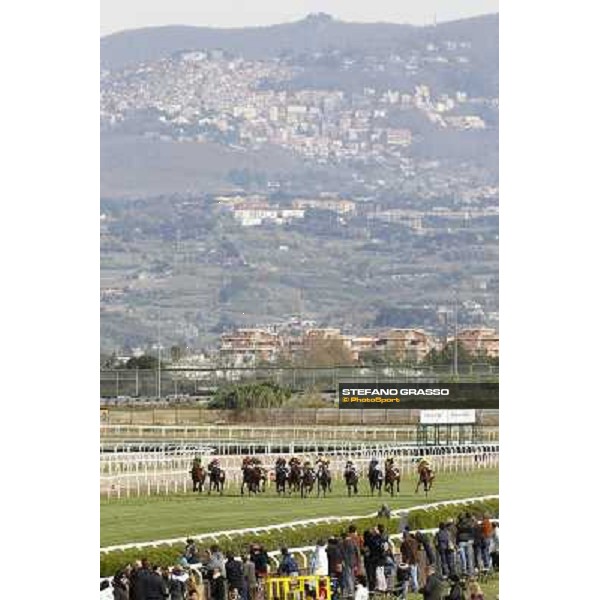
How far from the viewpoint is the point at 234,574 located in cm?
1741

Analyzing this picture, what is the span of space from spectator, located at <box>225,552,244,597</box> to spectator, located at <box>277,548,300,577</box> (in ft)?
1.16

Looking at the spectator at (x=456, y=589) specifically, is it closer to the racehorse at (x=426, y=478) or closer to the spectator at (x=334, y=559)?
the spectator at (x=334, y=559)

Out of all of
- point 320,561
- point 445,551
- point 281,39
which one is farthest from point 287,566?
point 281,39

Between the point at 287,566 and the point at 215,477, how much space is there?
573 centimetres

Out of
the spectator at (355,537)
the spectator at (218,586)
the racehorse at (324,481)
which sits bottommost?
the spectator at (218,586)

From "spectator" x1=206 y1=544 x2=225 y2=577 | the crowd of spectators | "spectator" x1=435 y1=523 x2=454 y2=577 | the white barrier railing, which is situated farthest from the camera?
the white barrier railing

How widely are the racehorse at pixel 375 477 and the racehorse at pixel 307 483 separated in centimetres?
66

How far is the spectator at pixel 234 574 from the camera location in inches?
664

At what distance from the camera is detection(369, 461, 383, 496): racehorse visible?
21.8m

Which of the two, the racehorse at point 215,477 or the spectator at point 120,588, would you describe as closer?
the spectator at point 120,588

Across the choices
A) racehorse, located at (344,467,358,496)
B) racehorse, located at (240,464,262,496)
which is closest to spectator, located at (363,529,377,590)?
racehorse, located at (344,467,358,496)

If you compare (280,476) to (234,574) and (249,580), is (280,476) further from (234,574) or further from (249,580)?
(249,580)

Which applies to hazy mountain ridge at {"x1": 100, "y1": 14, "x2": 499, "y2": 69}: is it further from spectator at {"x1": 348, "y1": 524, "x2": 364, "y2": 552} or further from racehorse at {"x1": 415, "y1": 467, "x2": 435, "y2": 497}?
spectator at {"x1": 348, "y1": 524, "x2": 364, "y2": 552}

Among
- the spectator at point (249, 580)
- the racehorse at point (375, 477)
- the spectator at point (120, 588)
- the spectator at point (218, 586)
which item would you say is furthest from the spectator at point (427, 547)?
the racehorse at point (375, 477)
